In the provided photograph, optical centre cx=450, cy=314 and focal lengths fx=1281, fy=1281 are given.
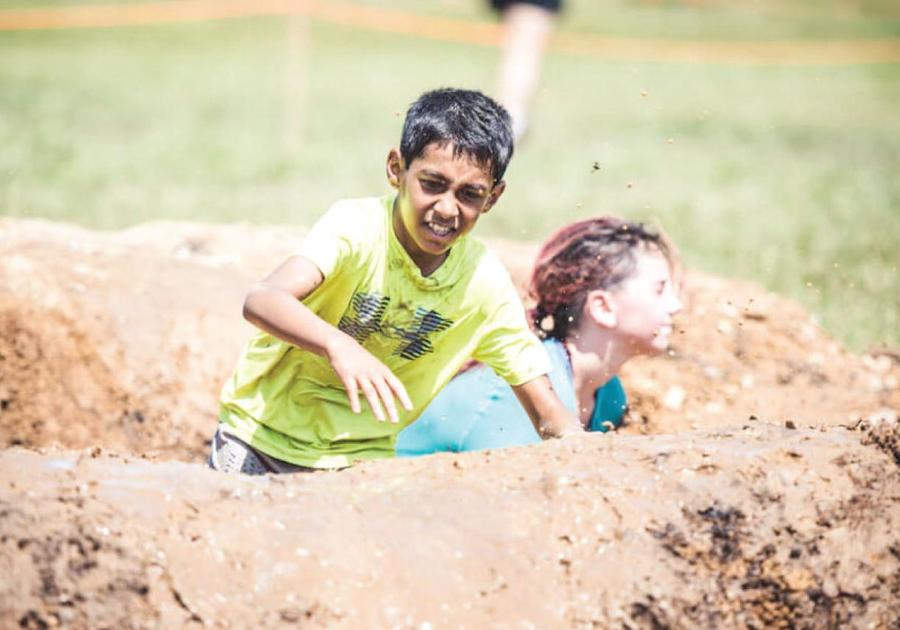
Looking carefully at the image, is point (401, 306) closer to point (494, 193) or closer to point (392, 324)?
point (392, 324)

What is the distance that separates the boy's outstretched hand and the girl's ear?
155 centimetres

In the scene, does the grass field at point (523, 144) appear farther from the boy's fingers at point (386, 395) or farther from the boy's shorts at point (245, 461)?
the boy's fingers at point (386, 395)

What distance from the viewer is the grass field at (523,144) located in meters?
8.39

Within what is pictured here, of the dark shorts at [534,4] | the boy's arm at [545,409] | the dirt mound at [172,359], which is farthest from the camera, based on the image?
the dark shorts at [534,4]

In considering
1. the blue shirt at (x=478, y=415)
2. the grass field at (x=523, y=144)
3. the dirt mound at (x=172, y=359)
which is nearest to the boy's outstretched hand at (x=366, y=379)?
the blue shirt at (x=478, y=415)

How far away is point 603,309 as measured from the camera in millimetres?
4273

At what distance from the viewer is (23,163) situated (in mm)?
9484

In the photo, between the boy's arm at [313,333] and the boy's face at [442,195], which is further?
the boy's face at [442,195]

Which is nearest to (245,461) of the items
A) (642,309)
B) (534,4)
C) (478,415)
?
(478,415)

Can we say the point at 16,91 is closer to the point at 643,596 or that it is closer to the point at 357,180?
the point at 357,180

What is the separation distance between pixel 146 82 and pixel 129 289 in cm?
1290

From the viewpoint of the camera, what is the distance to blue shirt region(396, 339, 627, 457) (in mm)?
4059

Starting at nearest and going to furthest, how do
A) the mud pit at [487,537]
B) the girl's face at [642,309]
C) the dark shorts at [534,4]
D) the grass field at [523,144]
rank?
1. the mud pit at [487,537]
2. the girl's face at [642,309]
3. the grass field at [523,144]
4. the dark shorts at [534,4]

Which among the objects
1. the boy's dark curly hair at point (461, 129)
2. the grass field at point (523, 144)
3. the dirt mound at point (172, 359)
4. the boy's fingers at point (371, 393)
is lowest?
the grass field at point (523, 144)
